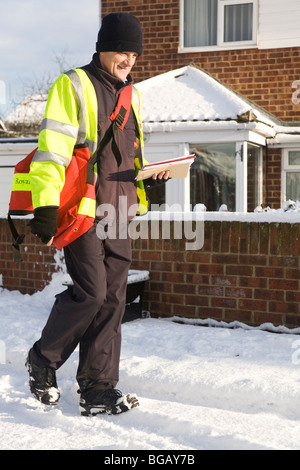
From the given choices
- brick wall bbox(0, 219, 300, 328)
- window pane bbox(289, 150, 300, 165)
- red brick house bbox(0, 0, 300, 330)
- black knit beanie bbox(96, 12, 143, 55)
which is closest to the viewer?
black knit beanie bbox(96, 12, 143, 55)

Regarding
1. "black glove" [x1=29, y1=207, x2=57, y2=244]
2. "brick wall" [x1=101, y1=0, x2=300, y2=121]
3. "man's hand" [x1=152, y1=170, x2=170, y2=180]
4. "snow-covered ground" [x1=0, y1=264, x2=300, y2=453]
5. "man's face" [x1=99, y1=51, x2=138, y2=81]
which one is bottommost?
"snow-covered ground" [x1=0, y1=264, x2=300, y2=453]

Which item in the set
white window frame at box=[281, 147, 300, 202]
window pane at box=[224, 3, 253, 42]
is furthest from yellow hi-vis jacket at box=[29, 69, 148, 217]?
window pane at box=[224, 3, 253, 42]

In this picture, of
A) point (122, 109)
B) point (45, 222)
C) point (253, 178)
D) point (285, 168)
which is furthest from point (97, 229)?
point (285, 168)

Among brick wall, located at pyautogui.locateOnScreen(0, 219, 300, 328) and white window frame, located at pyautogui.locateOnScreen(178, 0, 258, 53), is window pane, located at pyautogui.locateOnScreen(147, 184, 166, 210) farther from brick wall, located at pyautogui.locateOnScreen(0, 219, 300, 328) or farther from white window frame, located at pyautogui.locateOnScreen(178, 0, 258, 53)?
brick wall, located at pyautogui.locateOnScreen(0, 219, 300, 328)

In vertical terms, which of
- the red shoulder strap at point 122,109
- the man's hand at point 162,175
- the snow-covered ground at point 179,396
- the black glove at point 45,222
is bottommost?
the snow-covered ground at point 179,396

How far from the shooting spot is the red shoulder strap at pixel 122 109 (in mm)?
3502

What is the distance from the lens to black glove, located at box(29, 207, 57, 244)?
3188mm

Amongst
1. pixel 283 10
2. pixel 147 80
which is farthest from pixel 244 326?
pixel 283 10

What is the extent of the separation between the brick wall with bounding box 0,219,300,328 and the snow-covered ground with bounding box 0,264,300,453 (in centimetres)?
27

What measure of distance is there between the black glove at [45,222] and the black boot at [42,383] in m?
0.82

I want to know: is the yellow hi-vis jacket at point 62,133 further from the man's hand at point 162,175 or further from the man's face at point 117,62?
the man's hand at point 162,175

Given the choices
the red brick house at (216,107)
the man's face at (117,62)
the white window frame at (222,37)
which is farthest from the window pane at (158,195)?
the man's face at (117,62)

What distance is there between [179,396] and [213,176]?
6663 millimetres

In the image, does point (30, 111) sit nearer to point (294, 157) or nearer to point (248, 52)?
point (248, 52)
